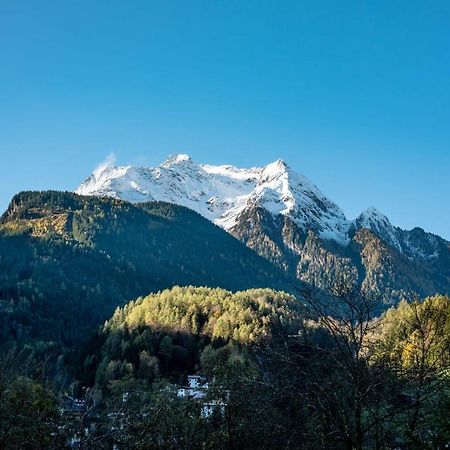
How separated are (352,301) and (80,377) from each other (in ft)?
491

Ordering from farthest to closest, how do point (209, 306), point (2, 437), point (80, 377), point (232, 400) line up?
point (209, 306)
point (80, 377)
point (232, 400)
point (2, 437)

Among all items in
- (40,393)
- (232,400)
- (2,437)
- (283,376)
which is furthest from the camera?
(232,400)

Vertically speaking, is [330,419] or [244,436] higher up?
[244,436]

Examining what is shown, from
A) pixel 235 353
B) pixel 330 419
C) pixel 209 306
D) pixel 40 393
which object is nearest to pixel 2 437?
pixel 40 393

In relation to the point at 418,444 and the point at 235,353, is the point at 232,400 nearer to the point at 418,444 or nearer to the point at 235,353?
the point at 418,444

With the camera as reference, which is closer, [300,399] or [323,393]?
[323,393]

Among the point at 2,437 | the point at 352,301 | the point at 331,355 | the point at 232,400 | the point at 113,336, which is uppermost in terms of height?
the point at 113,336

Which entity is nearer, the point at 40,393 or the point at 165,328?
the point at 40,393

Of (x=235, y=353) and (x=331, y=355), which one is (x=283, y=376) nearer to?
(x=331, y=355)

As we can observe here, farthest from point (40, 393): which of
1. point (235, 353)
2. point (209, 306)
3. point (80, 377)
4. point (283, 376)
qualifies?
point (209, 306)

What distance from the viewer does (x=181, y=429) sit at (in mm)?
41000

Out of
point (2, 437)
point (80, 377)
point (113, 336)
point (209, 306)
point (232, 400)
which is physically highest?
point (209, 306)

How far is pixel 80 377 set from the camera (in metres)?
151

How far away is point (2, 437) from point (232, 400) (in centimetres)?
1668
